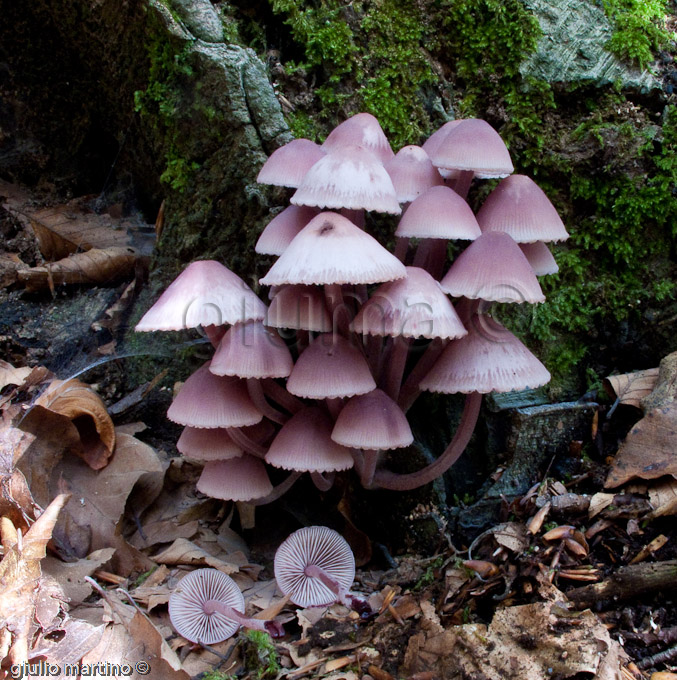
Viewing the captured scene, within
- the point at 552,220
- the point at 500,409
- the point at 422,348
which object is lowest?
the point at 500,409

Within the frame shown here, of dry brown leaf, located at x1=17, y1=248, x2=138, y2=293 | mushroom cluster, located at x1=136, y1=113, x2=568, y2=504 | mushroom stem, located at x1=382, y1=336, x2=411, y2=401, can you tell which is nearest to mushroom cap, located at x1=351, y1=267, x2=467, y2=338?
mushroom cluster, located at x1=136, y1=113, x2=568, y2=504

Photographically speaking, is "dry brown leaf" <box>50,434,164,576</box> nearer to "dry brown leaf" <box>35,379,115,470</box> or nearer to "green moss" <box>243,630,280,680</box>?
"dry brown leaf" <box>35,379,115,470</box>

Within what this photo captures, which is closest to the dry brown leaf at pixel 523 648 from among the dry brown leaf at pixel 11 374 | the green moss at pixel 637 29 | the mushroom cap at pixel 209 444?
the mushroom cap at pixel 209 444

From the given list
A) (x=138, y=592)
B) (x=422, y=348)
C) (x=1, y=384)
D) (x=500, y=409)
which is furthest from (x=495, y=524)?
(x=1, y=384)

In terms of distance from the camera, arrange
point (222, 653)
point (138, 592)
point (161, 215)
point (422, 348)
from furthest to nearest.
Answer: point (161, 215), point (422, 348), point (138, 592), point (222, 653)

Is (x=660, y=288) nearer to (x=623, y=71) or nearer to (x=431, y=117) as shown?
(x=623, y=71)

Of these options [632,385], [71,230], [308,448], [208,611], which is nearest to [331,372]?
[308,448]
